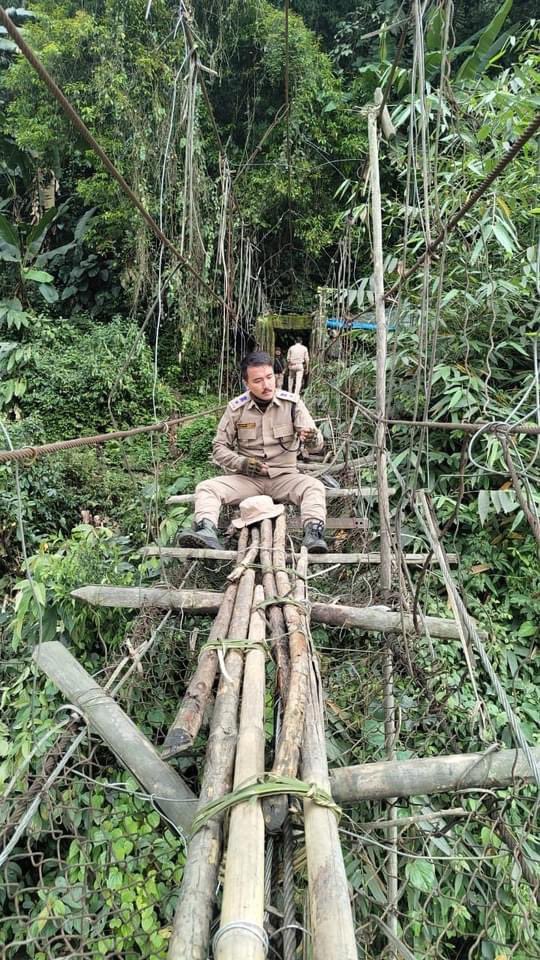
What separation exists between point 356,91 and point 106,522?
15.8ft

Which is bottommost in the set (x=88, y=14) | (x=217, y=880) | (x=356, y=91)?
(x=217, y=880)

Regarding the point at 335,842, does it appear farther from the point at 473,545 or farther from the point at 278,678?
the point at 473,545

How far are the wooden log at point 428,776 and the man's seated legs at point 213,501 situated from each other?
3.15 ft

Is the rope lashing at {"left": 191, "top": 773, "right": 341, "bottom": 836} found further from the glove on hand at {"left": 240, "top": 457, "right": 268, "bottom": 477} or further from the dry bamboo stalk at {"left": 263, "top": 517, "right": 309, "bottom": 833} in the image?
the glove on hand at {"left": 240, "top": 457, "right": 268, "bottom": 477}

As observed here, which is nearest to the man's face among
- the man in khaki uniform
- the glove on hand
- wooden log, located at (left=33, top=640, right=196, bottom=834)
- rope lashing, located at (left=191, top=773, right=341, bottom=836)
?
the man in khaki uniform

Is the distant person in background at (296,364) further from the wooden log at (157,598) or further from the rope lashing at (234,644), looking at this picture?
the rope lashing at (234,644)

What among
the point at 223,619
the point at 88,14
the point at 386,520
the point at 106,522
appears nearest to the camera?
the point at 223,619

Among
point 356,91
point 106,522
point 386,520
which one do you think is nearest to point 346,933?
point 386,520

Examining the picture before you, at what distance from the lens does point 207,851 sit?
2.11 ft

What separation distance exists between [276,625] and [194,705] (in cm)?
29

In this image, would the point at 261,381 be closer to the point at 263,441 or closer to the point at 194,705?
the point at 263,441

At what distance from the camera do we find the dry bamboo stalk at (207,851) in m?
0.55

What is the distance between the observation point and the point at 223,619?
4.06ft

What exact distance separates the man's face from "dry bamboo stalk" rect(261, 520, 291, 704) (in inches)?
27.0
